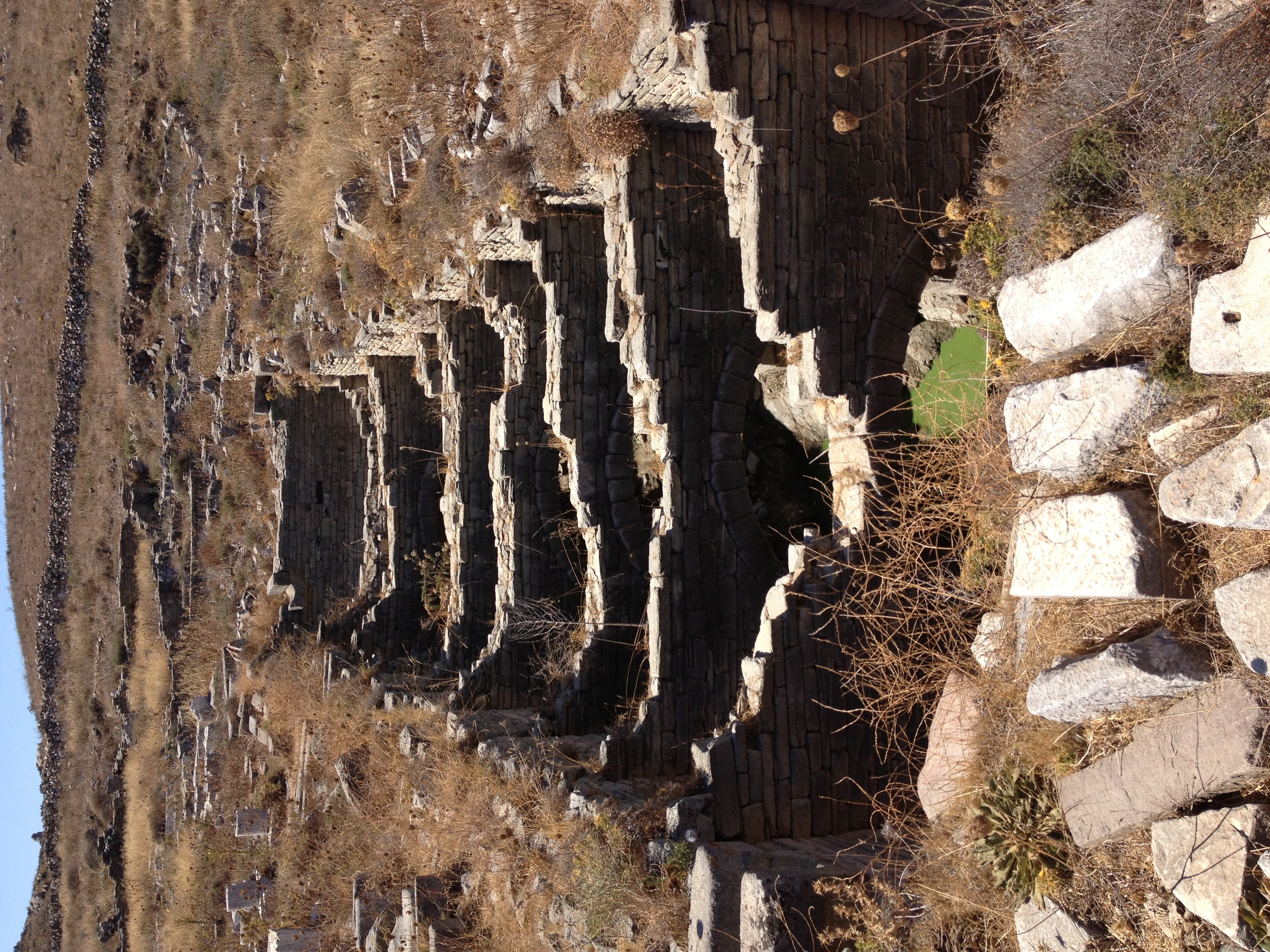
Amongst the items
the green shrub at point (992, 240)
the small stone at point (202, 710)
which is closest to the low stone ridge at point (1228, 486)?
the green shrub at point (992, 240)

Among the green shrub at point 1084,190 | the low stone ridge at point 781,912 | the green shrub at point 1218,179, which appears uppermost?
the green shrub at point 1084,190

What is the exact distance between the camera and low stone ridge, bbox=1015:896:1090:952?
438 cm

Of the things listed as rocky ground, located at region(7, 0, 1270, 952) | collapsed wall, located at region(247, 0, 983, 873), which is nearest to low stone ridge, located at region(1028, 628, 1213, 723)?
rocky ground, located at region(7, 0, 1270, 952)

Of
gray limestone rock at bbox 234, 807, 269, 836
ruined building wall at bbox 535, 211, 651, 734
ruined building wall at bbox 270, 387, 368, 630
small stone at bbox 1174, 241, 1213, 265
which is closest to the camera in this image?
small stone at bbox 1174, 241, 1213, 265

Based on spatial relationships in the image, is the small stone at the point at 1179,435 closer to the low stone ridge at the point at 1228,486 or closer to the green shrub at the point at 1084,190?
the low stone ridge at the point at 1228,486

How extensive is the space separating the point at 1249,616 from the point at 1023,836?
63.6 inches

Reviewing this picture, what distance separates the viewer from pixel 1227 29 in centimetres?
428

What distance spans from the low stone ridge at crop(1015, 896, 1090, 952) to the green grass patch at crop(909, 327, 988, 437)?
9.65 feet

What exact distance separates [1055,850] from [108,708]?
2209 cm

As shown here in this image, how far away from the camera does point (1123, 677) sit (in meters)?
4.17

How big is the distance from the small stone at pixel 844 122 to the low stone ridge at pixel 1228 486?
3.21 meters

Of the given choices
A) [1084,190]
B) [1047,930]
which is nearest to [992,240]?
[1084,190]

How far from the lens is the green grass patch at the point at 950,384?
6.75m

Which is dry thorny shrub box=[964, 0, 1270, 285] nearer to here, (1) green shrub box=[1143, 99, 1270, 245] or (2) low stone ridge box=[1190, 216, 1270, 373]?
(1) green shrub box=[1143, 99, 1270, 245]
